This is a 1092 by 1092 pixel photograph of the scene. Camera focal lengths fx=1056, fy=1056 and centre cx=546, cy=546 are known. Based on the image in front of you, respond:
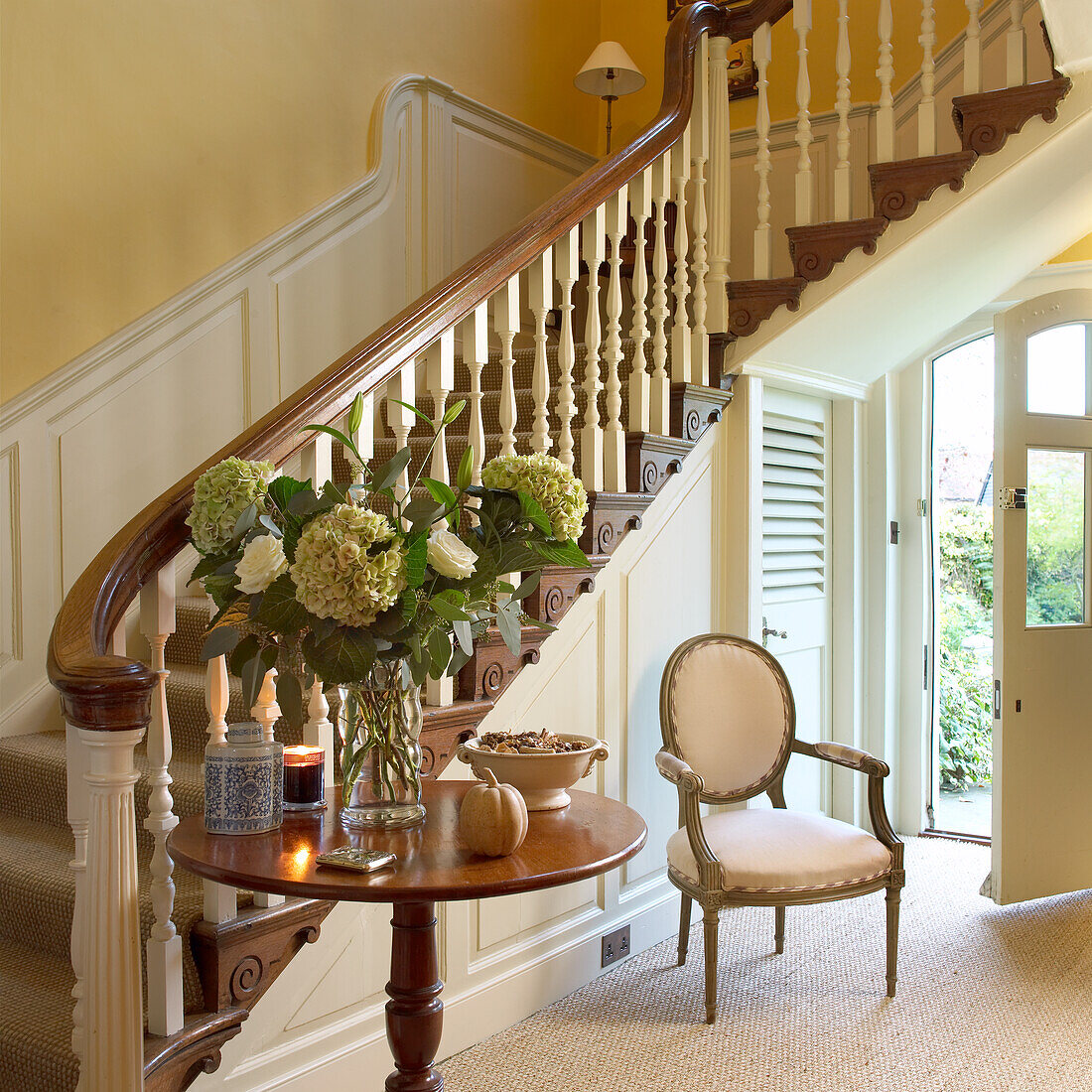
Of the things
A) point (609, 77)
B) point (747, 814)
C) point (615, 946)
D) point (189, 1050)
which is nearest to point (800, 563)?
point (747, 814)

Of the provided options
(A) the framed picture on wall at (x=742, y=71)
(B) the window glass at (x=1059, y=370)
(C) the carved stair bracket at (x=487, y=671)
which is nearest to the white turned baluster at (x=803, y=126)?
(B) the window glass at (x=1059, y=370)

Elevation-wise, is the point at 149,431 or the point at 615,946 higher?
the point at 149,431

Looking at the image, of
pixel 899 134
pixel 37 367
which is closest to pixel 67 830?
pixel 37 367

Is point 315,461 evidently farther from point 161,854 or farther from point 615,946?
point 615,946

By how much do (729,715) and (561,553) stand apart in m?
1.82

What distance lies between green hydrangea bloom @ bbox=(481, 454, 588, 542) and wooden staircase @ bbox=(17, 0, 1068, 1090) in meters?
0.57

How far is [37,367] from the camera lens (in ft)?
10.1

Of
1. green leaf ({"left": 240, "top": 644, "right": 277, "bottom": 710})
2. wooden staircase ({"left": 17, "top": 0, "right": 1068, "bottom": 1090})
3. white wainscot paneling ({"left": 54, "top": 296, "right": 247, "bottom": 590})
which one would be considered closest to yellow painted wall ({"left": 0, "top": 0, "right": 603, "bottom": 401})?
white wainscot paneling ({"left": 54, "top": 296, "right": 247, "bottom": 590})

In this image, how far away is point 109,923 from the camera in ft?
5.16

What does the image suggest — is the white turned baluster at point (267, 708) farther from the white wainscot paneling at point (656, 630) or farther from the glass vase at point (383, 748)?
the white wainscot paneling at point (656, 630)

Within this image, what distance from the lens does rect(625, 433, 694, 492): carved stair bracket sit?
307cm

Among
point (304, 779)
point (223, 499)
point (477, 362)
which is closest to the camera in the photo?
point (223, 499)

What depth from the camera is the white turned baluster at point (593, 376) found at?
296cm

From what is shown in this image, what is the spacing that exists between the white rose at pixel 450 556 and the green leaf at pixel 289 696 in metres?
0.28
